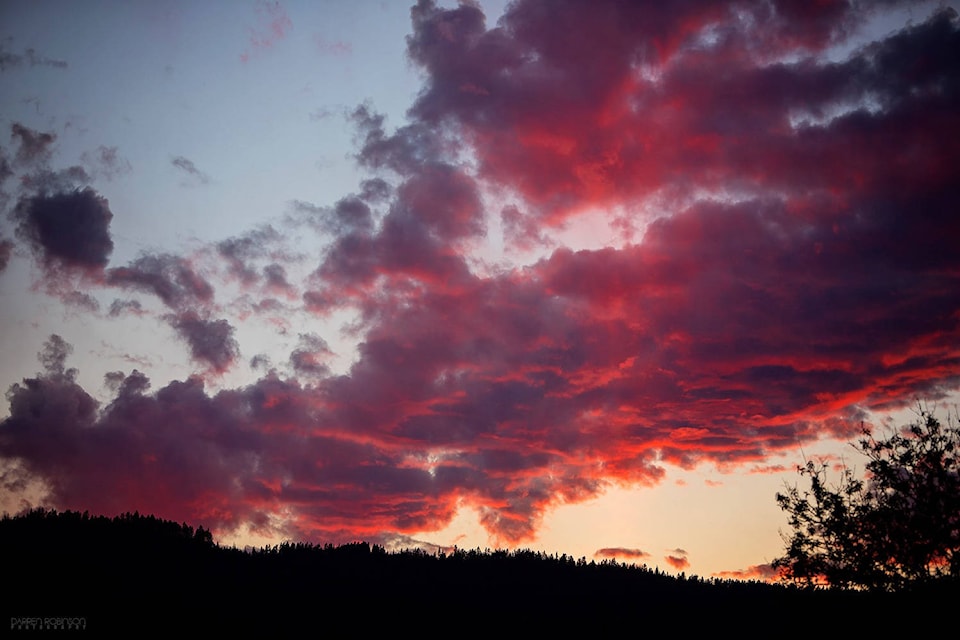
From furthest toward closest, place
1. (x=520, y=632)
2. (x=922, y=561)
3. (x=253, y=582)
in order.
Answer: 1. (x=253, y=582)
2. (x=520, y=632)
3. (x=922, y=561)

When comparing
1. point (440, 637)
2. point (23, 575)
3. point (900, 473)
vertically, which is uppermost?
point (900, 473)

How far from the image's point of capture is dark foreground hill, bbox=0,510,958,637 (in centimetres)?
2630

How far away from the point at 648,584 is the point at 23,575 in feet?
90.8

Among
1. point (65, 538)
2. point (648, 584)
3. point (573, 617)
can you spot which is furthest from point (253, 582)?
point (648, 584)

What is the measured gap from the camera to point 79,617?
84.5ft

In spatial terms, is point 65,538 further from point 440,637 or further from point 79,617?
point 440,637

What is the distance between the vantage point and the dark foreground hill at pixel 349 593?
86.3ft

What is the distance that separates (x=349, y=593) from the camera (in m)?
31.1

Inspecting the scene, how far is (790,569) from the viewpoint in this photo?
27047mm

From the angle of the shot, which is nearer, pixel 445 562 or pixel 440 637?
pixel 440 637

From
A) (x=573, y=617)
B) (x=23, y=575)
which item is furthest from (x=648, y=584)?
(x=23, y=575)

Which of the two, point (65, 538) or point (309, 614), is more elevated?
point (65, 538)

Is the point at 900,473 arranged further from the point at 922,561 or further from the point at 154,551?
the point at 154,551

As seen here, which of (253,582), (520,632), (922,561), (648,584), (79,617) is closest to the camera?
(922,561)
